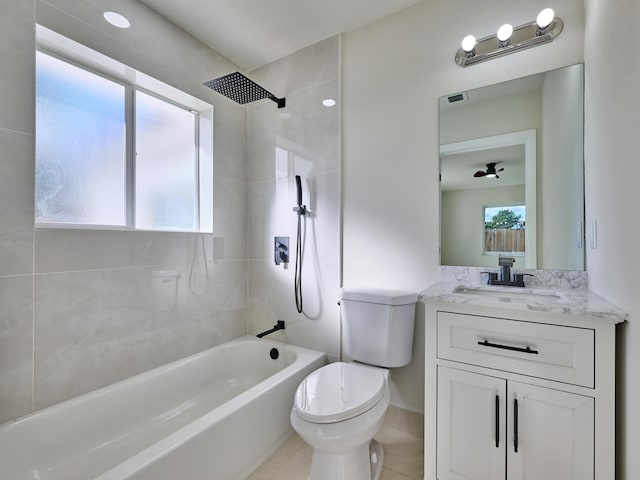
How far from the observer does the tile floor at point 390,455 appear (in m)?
1.47

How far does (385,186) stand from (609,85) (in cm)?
106

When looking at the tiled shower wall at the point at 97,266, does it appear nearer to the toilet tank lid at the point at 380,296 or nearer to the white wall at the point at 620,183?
the toilet tank lid at the point at 380,296

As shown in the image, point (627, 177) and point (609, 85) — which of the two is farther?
point (609, 85)

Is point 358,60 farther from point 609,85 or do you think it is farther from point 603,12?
point 609,85

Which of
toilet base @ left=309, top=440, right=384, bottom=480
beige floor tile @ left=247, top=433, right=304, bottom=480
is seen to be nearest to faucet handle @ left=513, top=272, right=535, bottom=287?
toilet base @ left=309, top=440, right=384, bottom=480

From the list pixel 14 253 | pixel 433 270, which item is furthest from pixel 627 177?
pixel 14 253

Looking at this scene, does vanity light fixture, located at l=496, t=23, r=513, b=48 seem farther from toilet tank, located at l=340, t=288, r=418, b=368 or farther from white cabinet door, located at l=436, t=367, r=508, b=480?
white cabinet door, located at l=436, t=367, r=508, b=480

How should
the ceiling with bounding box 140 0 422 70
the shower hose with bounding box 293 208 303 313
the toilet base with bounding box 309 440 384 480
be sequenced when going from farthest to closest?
the shower hose with bounding box 293 208 303 313
the ceiling with bounding box 140 0 422 70
the toilet base with bounding box 309 440 384 480

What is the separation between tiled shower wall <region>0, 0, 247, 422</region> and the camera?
4.24ft

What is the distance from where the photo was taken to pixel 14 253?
1.29 m

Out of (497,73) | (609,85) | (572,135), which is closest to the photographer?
(609,85)

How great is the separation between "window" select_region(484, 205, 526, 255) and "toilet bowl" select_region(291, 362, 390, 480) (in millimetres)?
928

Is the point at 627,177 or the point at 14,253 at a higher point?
the point at 627,177

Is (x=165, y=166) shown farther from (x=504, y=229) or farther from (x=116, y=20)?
(x=504, y=229)
